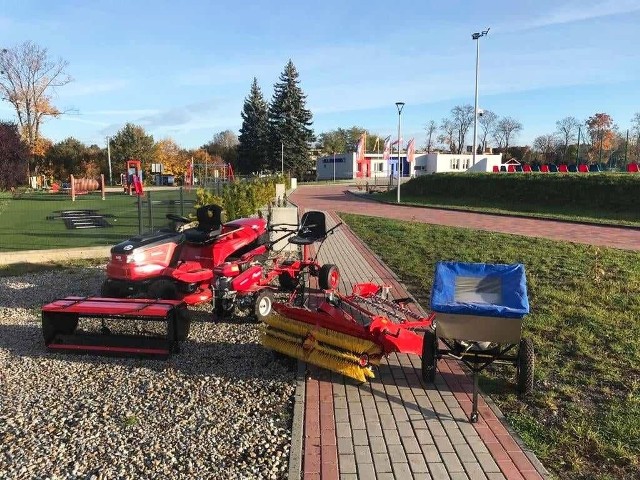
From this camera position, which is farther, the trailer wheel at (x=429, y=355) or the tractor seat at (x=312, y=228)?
the tractor seat at (x=312, y=228)

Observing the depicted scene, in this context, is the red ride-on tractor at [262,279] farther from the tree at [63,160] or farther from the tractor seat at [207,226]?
the tree at [63,160]

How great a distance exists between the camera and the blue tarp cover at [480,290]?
12.0 ft

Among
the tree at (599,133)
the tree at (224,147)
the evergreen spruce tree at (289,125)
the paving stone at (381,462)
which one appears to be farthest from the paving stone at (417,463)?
the tree at (599,133)

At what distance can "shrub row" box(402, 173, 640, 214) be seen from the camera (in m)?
20.9


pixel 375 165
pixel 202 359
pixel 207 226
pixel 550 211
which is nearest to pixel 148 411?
pixel 202 359

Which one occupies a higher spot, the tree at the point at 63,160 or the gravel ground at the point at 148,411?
the tree at the point at 63,160

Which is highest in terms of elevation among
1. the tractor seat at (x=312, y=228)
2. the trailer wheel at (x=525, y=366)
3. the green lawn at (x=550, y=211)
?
the tractor seat at (x=312, y=228)

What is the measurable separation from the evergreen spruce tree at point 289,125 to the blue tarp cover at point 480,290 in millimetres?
54023

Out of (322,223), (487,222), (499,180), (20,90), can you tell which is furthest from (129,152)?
(322,223)

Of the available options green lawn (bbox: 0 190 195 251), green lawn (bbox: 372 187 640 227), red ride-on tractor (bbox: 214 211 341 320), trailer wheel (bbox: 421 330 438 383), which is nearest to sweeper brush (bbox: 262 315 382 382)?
trailer wheel (bbox: 421 330 438 383)

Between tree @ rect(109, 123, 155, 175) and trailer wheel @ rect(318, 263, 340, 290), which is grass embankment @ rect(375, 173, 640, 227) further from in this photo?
tree @ rect(109, 123, 155, 175)

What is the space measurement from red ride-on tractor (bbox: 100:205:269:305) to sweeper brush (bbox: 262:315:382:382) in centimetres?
173

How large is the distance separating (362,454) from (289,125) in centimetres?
5626

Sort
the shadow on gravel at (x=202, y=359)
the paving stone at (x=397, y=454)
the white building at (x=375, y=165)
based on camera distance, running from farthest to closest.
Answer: the white building at (x=375, y=165), the shadow on gravel at (x=202, y=359), the paving stone at (x=397, y=454)
